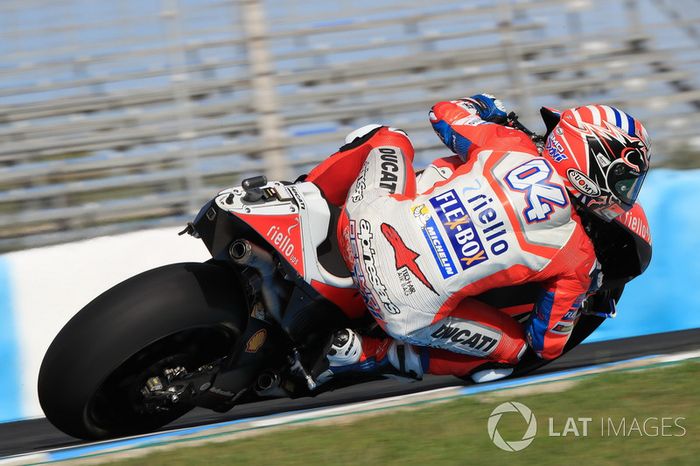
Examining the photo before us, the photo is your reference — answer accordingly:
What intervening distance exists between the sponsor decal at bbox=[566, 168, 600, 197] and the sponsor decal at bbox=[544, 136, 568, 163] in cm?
7

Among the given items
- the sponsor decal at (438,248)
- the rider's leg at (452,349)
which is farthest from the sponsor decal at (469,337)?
the sponsor decal at (438,248)

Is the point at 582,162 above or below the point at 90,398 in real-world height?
above

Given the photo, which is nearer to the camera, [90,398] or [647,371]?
[90,398]

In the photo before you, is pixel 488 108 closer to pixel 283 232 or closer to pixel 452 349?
pixel 452 349

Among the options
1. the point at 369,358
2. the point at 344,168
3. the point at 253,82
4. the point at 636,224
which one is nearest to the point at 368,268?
the point at 369,358

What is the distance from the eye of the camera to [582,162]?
13.7 feet

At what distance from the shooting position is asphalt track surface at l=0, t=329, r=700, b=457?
4.96 metres

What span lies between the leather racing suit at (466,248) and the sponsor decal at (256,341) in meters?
0.44

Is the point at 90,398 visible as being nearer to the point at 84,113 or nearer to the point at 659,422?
the point at 659,422

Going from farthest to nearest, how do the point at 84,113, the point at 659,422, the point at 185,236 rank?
the point at 84,113, the point at 185,236, the point at 659,422

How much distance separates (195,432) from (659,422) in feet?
6.15

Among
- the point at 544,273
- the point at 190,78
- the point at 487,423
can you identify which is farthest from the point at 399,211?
the point at 190,78

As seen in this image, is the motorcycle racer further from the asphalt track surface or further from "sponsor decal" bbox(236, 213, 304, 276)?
the asphalt track surface

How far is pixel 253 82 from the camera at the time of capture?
735 centimetres
